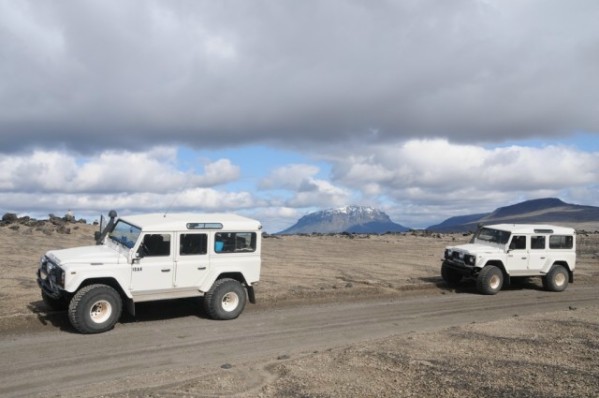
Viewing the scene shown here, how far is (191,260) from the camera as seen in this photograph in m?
11.9

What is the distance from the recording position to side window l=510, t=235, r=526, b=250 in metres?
18.5

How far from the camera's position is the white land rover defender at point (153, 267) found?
34.7ft

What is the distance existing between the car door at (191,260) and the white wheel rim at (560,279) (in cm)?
1320

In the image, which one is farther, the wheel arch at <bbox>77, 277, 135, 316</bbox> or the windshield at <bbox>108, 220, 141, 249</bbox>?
the windshield at <bbox>108, 220, 141, 249</bbox>

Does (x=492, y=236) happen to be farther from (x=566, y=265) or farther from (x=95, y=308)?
(x=95, y=308)

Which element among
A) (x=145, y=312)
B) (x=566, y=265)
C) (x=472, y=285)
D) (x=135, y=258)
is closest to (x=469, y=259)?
(x=472, y=285)

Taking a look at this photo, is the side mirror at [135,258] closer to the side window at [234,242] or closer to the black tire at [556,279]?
the side window at [234,242]

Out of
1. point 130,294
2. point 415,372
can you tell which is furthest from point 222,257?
point 415,372

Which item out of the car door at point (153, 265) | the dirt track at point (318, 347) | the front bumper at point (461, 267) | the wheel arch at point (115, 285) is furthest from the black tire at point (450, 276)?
the wheel arch at point (115, 285)

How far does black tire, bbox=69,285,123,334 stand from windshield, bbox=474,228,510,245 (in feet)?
43.0

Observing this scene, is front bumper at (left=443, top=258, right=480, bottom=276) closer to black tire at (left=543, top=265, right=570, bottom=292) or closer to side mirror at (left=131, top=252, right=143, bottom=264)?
black tire at (left=543, top=265, right=570, bottom=292)

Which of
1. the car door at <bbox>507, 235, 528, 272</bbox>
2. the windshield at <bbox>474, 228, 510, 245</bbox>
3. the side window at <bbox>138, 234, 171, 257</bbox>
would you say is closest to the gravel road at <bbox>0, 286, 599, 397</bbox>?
the side window at <bbox>138, 234, 171, 257</bbox>

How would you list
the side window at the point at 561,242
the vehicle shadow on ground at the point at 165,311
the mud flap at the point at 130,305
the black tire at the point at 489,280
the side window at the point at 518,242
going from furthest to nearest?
the side window at the point at 561,242, the side window at the point at 518,242, the black tire at the point at 489,280, the vehicle shadow on ground at the point at 165,311, the mud flap at the point at 130,305

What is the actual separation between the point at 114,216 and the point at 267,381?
20.0 ft
